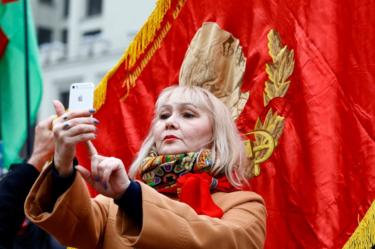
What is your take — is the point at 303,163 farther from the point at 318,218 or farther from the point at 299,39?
the point at 299,39

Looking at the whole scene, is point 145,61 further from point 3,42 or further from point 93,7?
point 93,7

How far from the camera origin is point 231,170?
2.69 meters

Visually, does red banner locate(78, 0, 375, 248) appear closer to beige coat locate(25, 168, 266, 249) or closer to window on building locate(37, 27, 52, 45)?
beige coat locate(25, 168, 266, 249)

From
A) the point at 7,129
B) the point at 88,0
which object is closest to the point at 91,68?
the point at 88,0

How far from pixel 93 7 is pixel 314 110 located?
1026 inches

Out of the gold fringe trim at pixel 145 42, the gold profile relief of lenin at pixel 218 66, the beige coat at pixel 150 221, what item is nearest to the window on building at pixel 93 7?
the gold fringe trim at pixel 145 42

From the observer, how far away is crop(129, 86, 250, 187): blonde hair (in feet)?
8.81

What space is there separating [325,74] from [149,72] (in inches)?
37.3

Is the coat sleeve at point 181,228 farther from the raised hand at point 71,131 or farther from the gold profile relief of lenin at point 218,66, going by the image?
the gold profile relief of lenin at point 218,66

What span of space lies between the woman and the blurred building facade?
2230 cm

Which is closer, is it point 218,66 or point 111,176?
point 111,176

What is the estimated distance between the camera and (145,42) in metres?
3.67

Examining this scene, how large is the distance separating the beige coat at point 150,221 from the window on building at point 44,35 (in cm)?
2855

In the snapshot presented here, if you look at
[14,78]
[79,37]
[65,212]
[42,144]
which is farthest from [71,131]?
[79,37]
